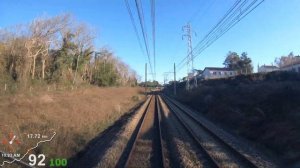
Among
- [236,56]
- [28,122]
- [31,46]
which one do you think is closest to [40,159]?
[28,122]

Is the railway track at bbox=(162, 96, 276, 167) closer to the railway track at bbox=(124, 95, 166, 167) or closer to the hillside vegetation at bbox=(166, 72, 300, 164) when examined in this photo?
the hillside vegetation at bbox=(166, 72, 300, 164)

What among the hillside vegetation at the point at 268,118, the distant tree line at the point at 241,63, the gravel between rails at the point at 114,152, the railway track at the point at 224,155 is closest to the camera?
the gravel between rails at the point at 114,152

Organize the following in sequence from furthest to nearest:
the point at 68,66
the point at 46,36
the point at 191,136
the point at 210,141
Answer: the point at 68,66 < the point at 46,36 < the point at 191,136 < the point at 210,141

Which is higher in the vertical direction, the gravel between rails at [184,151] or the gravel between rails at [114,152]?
the gravel between rails at [114,152]

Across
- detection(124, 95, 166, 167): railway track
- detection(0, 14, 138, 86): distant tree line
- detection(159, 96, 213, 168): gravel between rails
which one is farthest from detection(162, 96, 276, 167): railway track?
detection(0, 14, 138, 86): distant tree line

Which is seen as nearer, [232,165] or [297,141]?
[232,165]

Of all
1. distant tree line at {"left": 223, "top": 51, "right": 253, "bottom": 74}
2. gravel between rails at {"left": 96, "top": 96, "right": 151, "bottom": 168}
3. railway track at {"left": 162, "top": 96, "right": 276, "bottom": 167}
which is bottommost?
railway track at {"left": 162, "top": 96, "right": 276, "bottom": 167}

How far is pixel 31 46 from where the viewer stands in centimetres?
5950

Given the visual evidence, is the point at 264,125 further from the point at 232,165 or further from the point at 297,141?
the point at 232,165

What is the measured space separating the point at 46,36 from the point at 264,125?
5251 cm

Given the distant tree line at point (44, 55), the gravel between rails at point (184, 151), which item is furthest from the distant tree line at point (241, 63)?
the gravel between rails at point (184, 151)

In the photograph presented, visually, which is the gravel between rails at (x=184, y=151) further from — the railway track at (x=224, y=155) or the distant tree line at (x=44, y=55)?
the distant tree line at (x=44, y=55)

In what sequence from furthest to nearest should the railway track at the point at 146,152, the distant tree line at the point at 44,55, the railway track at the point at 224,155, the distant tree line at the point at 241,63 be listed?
the distant tree line at the point at 241,63 < the distant tree line at the point at 44,55 < the railway track at the point at 224,155 < the railway track at the point at 146,152

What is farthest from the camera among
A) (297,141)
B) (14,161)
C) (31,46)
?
(31,46)
